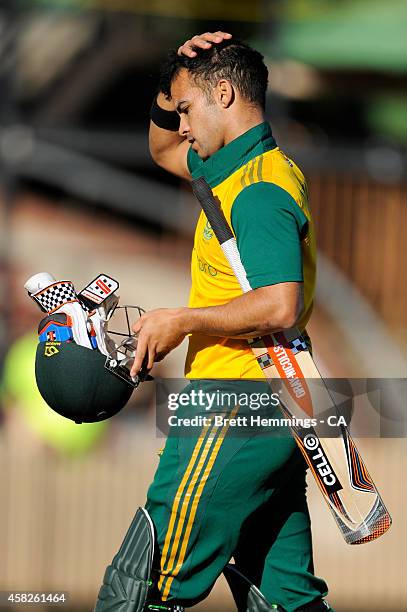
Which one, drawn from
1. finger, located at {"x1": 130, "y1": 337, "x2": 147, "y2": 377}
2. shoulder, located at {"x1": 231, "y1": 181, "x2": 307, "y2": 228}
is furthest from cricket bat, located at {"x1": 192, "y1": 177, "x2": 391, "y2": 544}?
finger, located at {"x1": 130, "y1": 337, "x2": 147, "y2": 377}

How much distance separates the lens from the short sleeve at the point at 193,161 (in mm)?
3824

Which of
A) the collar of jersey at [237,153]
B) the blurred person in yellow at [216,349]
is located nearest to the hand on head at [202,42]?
the blurred person in yellow at [216,349]

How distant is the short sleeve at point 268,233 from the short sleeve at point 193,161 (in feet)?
1.95

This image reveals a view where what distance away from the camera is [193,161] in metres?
3.85

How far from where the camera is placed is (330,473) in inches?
132

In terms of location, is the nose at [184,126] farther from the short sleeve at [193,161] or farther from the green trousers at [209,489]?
the green trousers at [209,489]

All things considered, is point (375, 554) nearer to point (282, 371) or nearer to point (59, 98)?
point (282, 371)

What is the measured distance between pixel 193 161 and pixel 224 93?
1.66 feet

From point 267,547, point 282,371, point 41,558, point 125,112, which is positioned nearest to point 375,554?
point 41,558

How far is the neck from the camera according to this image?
3.39 meters

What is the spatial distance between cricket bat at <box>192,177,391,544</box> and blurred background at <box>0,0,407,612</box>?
3.99 metres

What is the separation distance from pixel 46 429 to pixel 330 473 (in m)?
3.50

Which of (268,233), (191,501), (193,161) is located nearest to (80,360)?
(191,501)

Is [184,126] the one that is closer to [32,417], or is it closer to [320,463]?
[320,463]
